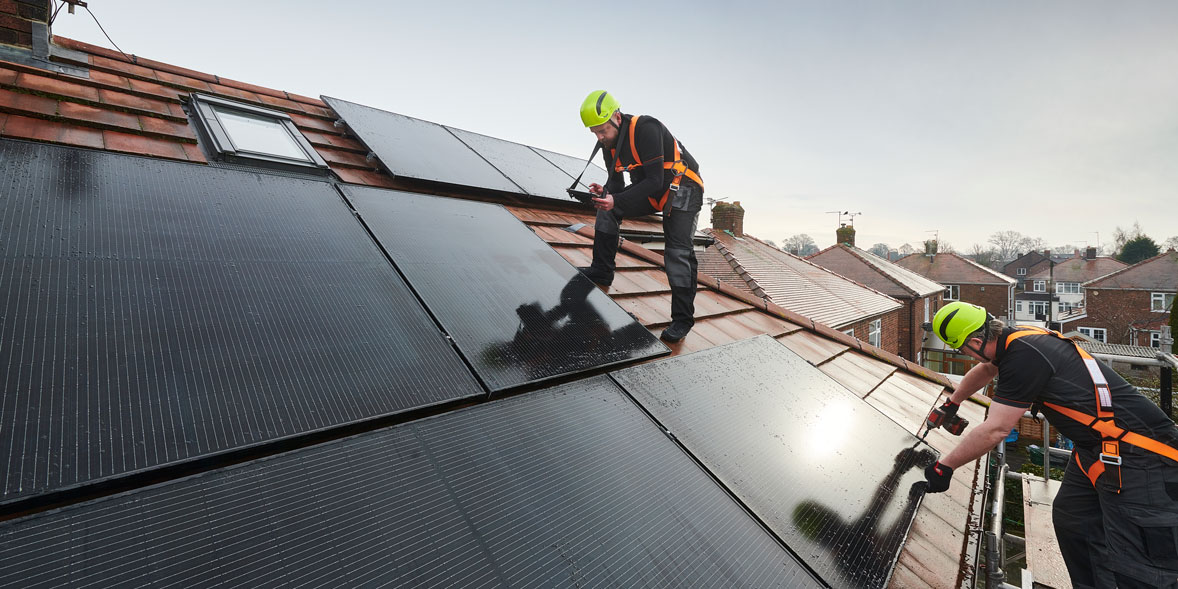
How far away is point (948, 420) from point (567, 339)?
2924 millimetres

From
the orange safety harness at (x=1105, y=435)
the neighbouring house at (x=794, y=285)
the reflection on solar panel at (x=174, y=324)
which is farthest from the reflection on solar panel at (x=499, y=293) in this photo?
the neighbouring house at (x=794, y=285)

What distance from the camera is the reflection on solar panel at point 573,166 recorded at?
6815 millimetres

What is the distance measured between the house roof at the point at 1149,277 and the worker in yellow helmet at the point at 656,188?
54188 mm

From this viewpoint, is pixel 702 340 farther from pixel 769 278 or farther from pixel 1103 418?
pixel 769 278

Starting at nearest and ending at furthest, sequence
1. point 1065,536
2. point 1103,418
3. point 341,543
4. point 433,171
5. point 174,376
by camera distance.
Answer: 1. point 341,543
2. point 174,376
3. point 1103,418
4. point 1065,536
5. point 433,171

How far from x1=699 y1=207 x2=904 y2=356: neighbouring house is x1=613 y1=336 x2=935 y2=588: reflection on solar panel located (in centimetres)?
925

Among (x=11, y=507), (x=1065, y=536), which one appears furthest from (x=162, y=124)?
(x=1065, y=536)

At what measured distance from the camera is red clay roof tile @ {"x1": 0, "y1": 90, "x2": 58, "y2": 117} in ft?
9.52

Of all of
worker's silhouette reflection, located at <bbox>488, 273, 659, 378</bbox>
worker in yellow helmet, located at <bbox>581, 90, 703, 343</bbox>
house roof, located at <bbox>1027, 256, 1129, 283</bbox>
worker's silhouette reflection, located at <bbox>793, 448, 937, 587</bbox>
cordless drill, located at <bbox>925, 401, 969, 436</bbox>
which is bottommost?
worker's silhouette reflection, located at <bbox>793, 448, 937, 587</bbox>

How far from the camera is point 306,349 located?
72.9 inches

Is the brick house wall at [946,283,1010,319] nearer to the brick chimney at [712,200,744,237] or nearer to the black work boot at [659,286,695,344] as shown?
the brick chimney at [712,200,744,237]

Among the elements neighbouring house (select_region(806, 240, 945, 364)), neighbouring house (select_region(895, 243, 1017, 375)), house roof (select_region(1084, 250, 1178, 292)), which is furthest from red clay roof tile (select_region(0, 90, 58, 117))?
house roof (select_region(1084, 250, 1178, 292))

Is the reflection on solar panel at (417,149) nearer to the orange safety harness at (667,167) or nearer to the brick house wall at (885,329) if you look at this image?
the orange safety harness at (667,167)

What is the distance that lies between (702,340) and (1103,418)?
233 cm
